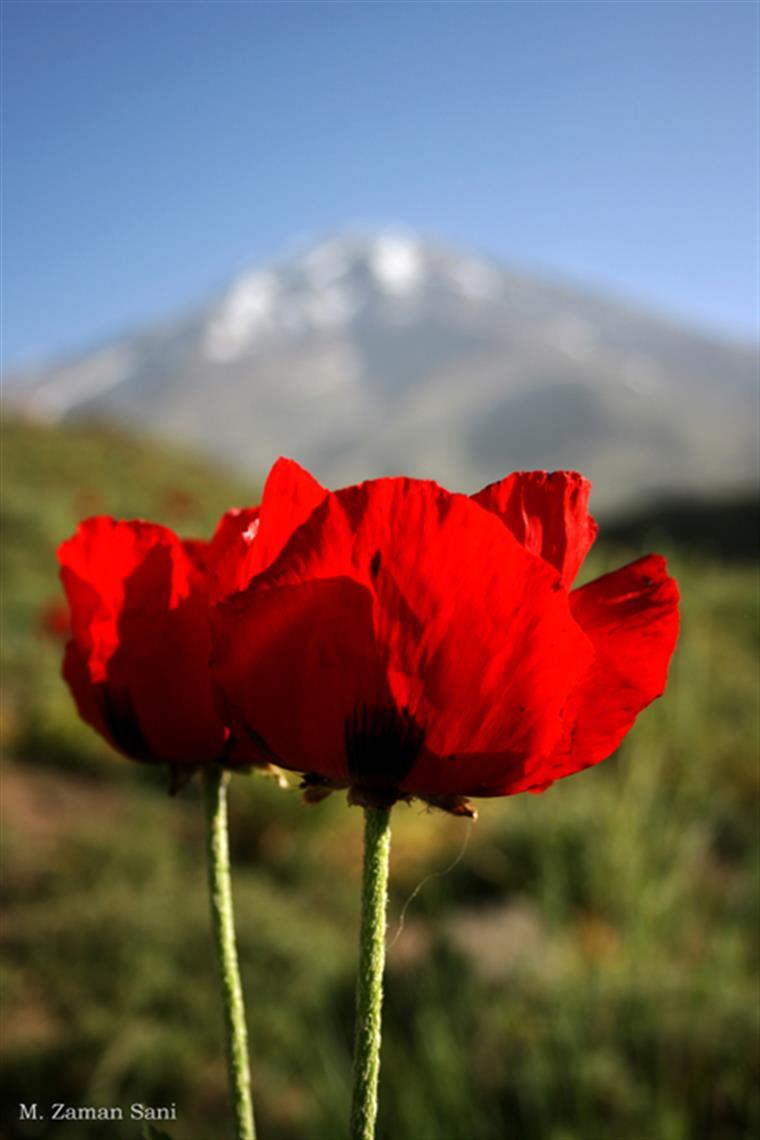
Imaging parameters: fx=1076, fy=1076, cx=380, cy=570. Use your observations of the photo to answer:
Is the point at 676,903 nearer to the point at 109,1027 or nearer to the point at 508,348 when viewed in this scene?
the point at 109,1027

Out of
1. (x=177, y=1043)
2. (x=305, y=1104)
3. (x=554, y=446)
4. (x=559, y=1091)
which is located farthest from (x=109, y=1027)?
(x=554, y=446)

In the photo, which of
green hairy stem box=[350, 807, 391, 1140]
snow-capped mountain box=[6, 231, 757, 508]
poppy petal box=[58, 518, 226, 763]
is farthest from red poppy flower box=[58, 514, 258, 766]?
snow-capped mountain box=[6, 231, 757, 508]

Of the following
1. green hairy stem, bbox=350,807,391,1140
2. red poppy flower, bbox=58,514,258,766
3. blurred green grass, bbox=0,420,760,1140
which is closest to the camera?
green hairy stem, bbox=350,807,391,1140

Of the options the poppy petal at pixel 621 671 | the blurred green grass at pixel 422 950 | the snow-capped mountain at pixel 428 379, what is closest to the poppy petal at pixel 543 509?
the poppy petal at pixel 621 671

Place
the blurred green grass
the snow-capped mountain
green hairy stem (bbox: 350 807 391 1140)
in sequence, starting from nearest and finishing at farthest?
green hairy stem (bbox: 350 807 391 1140) → the blurred green grass → the snow-capped mountain

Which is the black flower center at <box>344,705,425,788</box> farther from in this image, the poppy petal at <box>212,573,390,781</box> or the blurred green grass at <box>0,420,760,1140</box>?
the blurred green grass at <box>0,420,760,1140</box>

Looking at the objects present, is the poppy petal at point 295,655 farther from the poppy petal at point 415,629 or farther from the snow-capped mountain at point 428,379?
the snow-capped mountain at point 428,379
